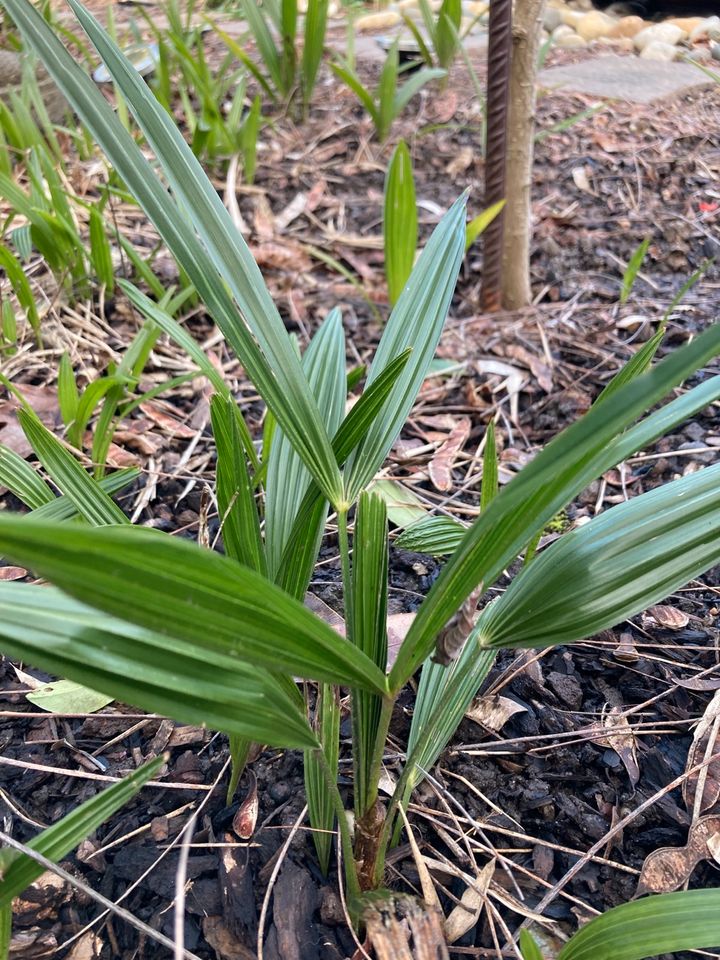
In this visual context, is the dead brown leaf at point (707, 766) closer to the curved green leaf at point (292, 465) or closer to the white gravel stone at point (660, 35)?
the curved green leaf at point (292, 465)

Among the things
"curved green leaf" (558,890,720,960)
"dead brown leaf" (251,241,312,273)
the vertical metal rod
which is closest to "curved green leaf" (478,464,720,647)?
"curved green leaf" (558,890,720,960)

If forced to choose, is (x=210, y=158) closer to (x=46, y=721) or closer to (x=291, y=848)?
(x=46, y=721)

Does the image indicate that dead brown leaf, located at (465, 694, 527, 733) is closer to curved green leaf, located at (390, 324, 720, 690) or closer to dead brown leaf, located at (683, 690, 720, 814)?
dead brown leaf, located at (683, 690, 720, 814)

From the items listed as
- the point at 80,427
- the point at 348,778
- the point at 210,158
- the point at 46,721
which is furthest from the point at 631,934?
the point at 210,158

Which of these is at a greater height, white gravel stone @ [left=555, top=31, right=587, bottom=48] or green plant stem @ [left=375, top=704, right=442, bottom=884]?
white gravel stone @ [left=555, top=31, right=587, bottom=48]

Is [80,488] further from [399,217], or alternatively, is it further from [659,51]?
[659,51]

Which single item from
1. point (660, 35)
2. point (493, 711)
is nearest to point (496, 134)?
point (493, 711)
